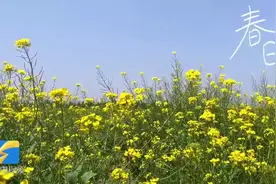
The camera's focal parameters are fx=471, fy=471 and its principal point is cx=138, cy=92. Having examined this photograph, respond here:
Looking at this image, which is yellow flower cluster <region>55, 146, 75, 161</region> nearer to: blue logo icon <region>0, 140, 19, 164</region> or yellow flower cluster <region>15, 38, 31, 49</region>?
blue logo icon <region>0, 140, 19, 164</region>

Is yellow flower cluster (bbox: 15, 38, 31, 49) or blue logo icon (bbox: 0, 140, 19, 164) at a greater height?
yellow flower cluster (bbox: 15, 38, 31, 49)

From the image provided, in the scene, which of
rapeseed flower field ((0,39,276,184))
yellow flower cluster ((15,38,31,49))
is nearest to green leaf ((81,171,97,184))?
rapeseed flower field ((0,39,276,184))

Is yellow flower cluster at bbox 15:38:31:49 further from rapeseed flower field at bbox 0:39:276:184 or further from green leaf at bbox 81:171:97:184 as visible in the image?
green leaf at bbox 81:171:97:184

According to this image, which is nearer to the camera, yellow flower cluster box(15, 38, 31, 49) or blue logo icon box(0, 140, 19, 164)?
blue logo icon box(0, 140, 19, 164)

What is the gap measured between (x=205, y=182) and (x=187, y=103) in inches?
98.4

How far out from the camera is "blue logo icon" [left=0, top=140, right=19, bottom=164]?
2.20 m

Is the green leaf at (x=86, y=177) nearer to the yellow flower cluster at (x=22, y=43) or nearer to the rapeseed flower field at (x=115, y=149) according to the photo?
the rapeseed flower field at (x=115, y=149)

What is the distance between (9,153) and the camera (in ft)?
7.63

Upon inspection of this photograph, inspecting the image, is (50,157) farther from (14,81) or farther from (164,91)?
(164,91)

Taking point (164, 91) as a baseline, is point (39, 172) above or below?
below

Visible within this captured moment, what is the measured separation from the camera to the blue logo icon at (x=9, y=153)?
2196 millimetres

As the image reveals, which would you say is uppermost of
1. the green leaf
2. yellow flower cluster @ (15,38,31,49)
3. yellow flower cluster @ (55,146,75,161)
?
yellow flower cluster @ (15,38,31,49)

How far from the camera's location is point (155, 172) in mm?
3332

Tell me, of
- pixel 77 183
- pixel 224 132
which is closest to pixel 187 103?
pixel 224 132
